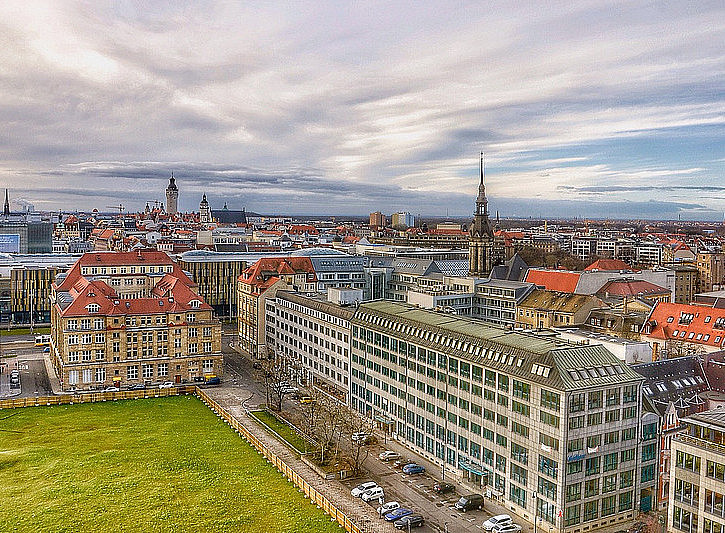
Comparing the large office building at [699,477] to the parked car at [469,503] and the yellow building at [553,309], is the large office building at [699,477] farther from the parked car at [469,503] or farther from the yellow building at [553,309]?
the yellow building at [553,309]

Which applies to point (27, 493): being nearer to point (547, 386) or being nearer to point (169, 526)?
point (169, 526)

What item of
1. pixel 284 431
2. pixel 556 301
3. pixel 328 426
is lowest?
pixel 284 431

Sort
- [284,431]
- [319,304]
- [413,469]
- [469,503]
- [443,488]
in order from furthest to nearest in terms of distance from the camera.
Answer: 1. [319,304]
2. [284,431]
3. [413,469]
4. [443,488]
5. [469,503]

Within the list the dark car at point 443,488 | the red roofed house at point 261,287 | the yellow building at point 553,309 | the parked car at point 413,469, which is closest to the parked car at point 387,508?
the dark car at point 443,488

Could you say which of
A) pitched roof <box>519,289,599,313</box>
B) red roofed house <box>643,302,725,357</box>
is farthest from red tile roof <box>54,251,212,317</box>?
red roofed house <box>643,302,725,357</box>

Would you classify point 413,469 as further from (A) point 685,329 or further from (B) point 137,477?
(A) point 685,329

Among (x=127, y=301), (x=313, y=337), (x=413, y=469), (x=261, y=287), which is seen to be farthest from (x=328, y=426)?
(x=261, y=287)
